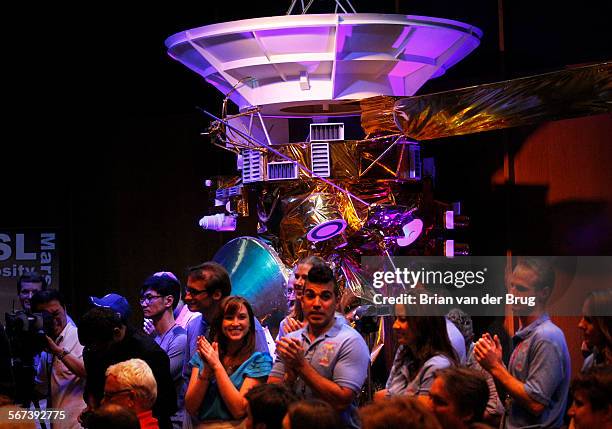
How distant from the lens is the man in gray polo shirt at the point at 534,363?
15.6 feet

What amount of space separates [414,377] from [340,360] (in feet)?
1.13

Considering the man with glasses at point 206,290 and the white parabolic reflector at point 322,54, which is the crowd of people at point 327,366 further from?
the white parabolic reflector at point 322,54

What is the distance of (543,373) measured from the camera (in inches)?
188

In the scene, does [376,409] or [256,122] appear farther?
[256,122]

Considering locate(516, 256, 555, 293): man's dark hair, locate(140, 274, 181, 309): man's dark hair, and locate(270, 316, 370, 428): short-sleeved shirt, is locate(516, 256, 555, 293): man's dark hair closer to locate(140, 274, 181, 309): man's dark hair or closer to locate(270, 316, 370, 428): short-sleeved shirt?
locate(270, 316, 370, 428): short-sleeved shirt

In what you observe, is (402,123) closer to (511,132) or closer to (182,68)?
(511,132)

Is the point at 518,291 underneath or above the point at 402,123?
underneath

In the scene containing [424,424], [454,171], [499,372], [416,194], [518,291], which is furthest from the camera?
[454,171]

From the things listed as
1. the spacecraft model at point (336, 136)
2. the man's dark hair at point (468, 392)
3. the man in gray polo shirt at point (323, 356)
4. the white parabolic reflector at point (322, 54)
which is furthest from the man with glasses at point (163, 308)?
the man's dark hair at point (468, 392)

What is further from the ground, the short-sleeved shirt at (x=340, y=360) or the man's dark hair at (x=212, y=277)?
the man's dark hair at (x=212, y=277)

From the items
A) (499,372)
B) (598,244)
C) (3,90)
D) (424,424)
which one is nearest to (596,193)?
(598,244)

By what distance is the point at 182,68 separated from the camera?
988 centimetres

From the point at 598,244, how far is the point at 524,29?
1766 mm

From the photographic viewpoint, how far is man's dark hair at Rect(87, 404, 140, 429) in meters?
3.81
